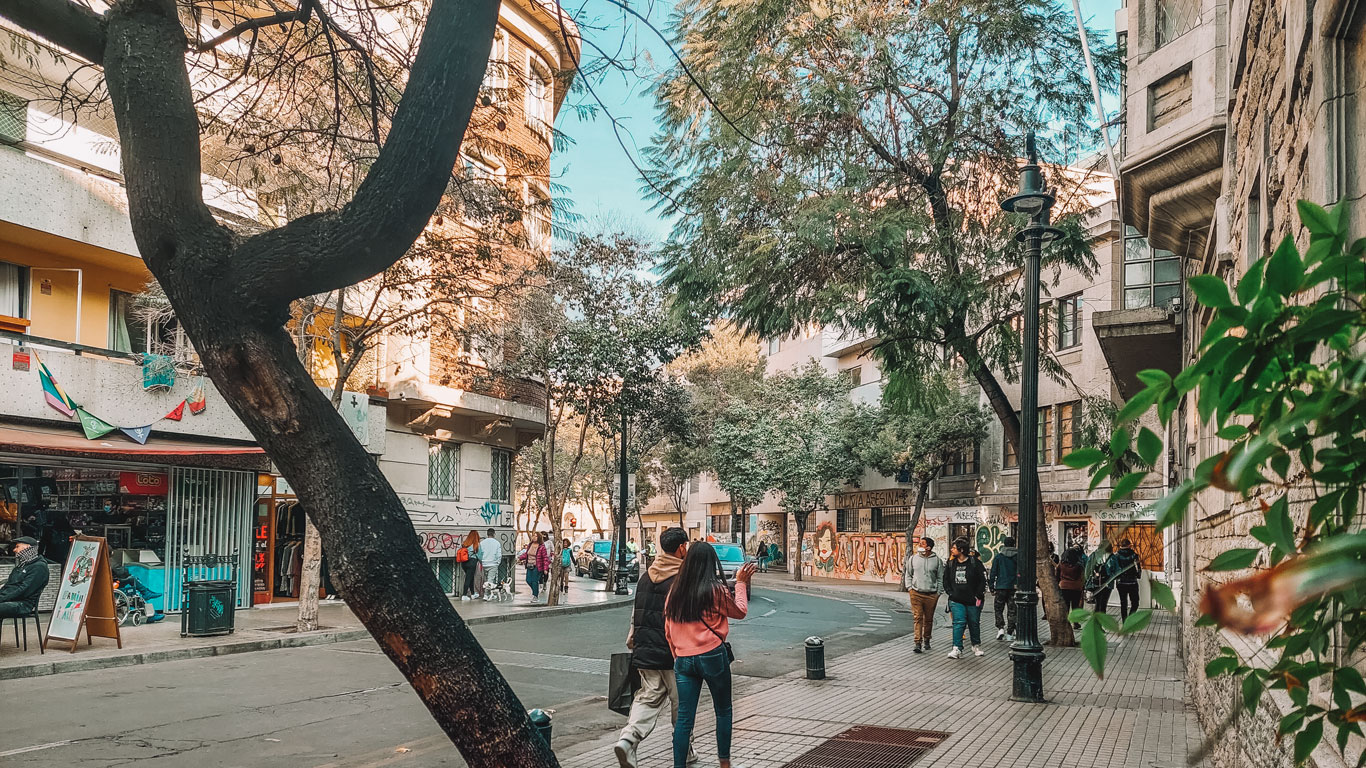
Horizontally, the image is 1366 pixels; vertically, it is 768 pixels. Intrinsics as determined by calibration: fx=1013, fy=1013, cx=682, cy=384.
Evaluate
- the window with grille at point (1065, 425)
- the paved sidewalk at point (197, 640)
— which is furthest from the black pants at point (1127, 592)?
the paved sidewalk at point (197, 640)

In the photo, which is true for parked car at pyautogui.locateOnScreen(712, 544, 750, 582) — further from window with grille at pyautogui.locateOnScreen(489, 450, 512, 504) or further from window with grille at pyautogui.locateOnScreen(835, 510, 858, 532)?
window with grille at pyautogui.locateOnScreen(835, 510, 858, 532)

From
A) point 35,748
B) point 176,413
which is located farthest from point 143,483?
point 35,748

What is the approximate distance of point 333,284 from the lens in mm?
3559

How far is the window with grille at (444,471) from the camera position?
27250mm

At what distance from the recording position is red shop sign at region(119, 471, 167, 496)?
18.4m

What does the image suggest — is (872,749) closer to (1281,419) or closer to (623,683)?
(623,683)

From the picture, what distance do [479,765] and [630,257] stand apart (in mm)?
21782

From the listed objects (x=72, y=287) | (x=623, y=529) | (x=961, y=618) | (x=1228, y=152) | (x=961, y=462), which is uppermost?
(x=72, y=287)

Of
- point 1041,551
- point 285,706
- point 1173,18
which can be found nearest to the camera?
point 1173,18

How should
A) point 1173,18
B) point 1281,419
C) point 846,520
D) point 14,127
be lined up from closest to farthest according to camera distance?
point 1281,419 → point 1173,18 → point 14,127 → point 846,520

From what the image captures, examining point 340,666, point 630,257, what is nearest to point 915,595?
point 340,666

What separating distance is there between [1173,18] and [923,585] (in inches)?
337

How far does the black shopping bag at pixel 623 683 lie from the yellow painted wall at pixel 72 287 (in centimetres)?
1505

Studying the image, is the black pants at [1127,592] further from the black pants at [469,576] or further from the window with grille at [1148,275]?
the black pants at [469,576]
